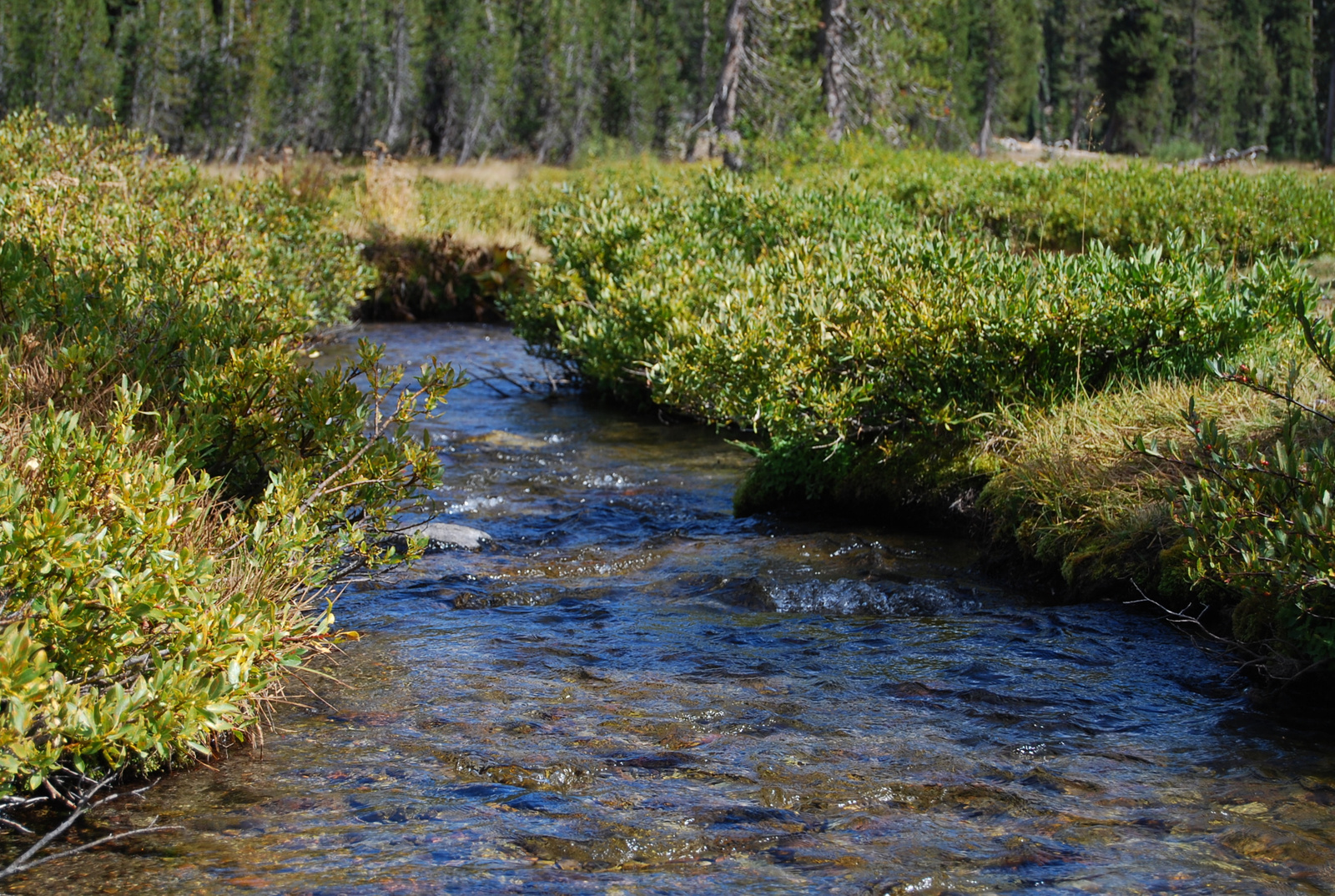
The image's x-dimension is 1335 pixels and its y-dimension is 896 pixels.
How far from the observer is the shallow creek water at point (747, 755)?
10.6ft

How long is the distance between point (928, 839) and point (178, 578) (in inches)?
91.4

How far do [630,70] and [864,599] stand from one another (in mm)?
49599

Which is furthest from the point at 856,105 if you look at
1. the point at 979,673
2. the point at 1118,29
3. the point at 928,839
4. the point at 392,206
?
the point at 1118,29

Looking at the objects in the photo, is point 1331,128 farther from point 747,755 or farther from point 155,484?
point 155,484

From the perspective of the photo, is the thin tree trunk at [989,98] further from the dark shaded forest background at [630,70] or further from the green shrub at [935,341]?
the green shrub at [935,341]

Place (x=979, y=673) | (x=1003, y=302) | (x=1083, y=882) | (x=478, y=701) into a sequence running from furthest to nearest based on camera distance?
(x=1003, y=302) < (x=979, y=673) < (x=478, y=701) < (x=1083, y=882)

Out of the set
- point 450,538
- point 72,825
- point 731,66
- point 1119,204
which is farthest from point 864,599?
point 731,66

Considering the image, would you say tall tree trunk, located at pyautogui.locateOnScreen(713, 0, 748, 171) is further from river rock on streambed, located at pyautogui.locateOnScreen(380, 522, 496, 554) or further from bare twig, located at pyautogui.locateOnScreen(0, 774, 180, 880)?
bare twig, located at pyautogui.locateOnScreen(0, 774, 180, 880)

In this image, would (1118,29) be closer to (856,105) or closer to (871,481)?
(856,105)

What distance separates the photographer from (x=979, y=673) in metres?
4.84

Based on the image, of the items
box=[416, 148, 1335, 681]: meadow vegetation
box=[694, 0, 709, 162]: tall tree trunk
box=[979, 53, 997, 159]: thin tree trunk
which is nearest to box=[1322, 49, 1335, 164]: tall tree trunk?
box=[979, 53, 997, 159]: thin tree trunk

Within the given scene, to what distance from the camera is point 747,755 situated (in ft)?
13.1

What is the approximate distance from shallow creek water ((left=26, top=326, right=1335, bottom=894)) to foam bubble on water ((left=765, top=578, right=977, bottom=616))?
0.02 m

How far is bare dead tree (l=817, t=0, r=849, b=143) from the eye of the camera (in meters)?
23.5
